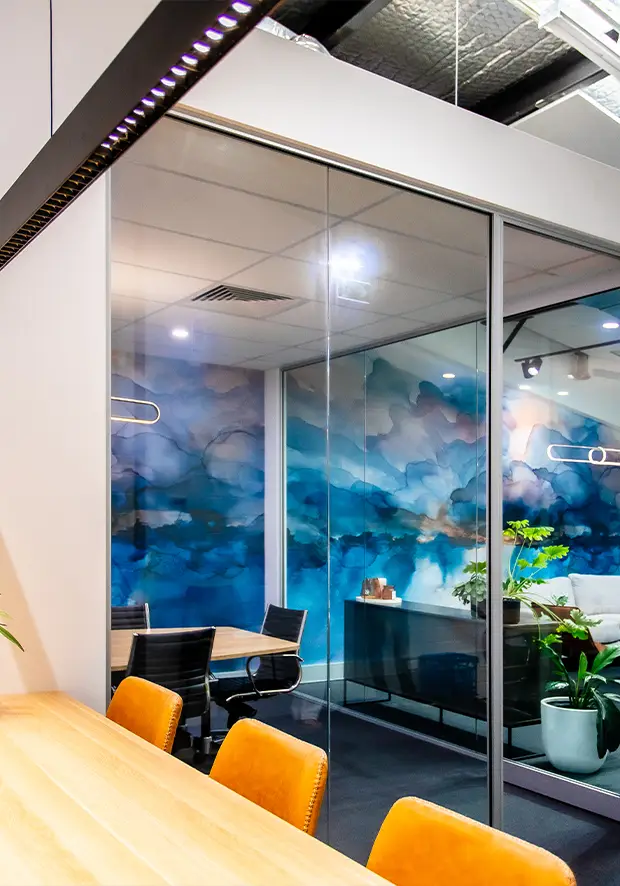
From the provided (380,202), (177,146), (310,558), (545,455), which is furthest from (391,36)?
(310,558)

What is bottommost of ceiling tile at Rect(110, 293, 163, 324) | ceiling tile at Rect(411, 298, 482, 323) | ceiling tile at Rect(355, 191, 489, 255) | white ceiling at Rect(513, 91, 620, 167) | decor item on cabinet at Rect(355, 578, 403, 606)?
decor item on cabinet at Rect(355, 578, 403, 606)

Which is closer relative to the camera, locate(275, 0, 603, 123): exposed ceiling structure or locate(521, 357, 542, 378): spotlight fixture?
locate(275, 0, 603, 123): exposed ceiling structure

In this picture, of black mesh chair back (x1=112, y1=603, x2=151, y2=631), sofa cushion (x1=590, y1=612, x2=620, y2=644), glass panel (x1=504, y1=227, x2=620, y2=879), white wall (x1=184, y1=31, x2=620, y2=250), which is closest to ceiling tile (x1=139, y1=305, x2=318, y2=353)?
white wall (x1=184, y1=31, x2=620, y2=250)

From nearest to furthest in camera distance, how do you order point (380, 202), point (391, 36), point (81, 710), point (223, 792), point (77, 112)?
point (77, 112) → point (223, 792) → point (81, 710) → point (380, 202) → point (391, 36)

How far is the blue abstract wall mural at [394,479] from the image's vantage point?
9.41ft

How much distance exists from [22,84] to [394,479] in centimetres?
184

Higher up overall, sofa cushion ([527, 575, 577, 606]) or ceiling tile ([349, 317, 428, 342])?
ceiling tile ([349, 317, 428, 342])

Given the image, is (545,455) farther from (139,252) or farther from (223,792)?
(223,792)

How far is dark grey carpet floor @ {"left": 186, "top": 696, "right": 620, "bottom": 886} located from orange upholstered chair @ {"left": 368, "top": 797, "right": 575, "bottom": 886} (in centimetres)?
128

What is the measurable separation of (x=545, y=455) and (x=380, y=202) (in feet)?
4.71

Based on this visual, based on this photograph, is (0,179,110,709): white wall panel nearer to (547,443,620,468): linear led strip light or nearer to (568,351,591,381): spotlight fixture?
(547,443,620,468): linear led strip light

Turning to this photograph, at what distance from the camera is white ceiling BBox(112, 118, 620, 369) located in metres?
2.58

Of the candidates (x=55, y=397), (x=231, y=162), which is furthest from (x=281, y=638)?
(x=231, y=162)

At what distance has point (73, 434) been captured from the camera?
2439mm
